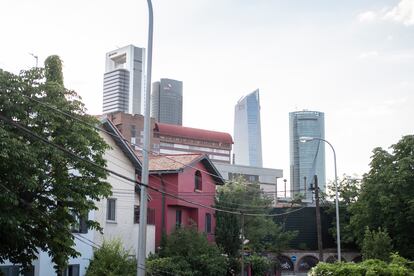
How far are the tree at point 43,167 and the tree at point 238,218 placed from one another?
23474 mm

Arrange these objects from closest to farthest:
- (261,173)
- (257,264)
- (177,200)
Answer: (177,200) → (257,264) → (261,173)

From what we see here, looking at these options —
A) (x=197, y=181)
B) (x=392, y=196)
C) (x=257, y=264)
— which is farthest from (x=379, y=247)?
(x=197, y=181)

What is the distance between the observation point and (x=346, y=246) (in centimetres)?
6116

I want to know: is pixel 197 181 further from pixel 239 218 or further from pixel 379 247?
pixel 379 247

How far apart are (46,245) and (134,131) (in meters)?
94.5

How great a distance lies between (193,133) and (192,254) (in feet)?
416

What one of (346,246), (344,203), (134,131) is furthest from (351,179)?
(134,131)

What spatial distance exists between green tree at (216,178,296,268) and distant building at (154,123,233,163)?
97061mm

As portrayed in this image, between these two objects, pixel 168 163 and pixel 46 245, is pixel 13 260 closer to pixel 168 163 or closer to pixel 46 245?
pixel 46 245

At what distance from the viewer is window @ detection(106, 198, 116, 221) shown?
34938 mm

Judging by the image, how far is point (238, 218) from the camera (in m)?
47.0

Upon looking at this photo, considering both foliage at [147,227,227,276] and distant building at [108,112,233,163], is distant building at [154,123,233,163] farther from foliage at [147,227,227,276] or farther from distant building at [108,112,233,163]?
foliage at [147,227,227,276]

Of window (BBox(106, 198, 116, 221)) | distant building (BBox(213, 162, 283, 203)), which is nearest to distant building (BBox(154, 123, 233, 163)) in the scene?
distant building (BBox(213, 162, 283, 203))

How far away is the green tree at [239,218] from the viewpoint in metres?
44.6
